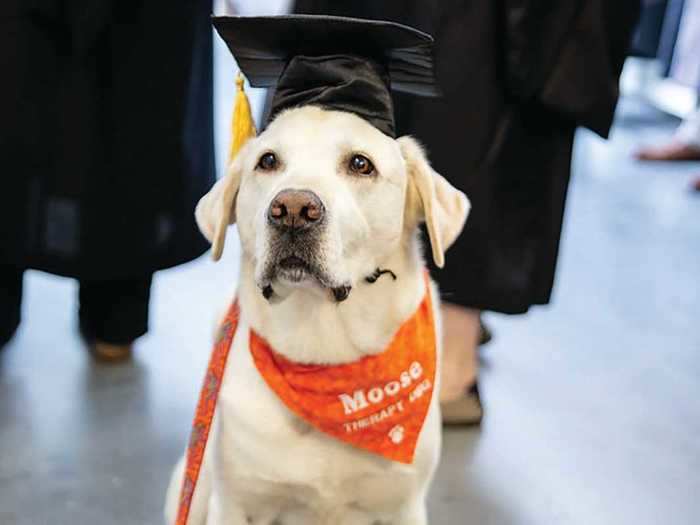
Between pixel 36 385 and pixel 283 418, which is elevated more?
pixel 283 418

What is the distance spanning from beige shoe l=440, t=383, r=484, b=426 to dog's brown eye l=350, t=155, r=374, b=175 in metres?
1.02

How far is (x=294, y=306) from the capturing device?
1.44 meters

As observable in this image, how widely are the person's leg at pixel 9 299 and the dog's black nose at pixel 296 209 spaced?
1.25 meters

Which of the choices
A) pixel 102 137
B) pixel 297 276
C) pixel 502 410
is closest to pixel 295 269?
pixel 297 276

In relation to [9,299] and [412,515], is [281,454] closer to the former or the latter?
[412,515]

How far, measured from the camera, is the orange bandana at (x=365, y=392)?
1460mm

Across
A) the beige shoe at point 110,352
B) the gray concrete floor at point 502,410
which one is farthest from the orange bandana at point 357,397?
the beige shoe at point 110,352

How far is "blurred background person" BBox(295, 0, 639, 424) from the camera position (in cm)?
192

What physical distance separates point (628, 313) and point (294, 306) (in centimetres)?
180

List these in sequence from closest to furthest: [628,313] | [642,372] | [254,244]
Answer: [254,244] < [642,372] < [628,313]

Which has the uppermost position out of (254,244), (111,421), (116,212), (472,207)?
(254,244)

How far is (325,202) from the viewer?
1.27 metres

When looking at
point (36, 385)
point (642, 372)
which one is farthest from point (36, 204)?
point (642, 372)

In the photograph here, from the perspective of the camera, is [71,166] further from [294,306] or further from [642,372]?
[642,372]
